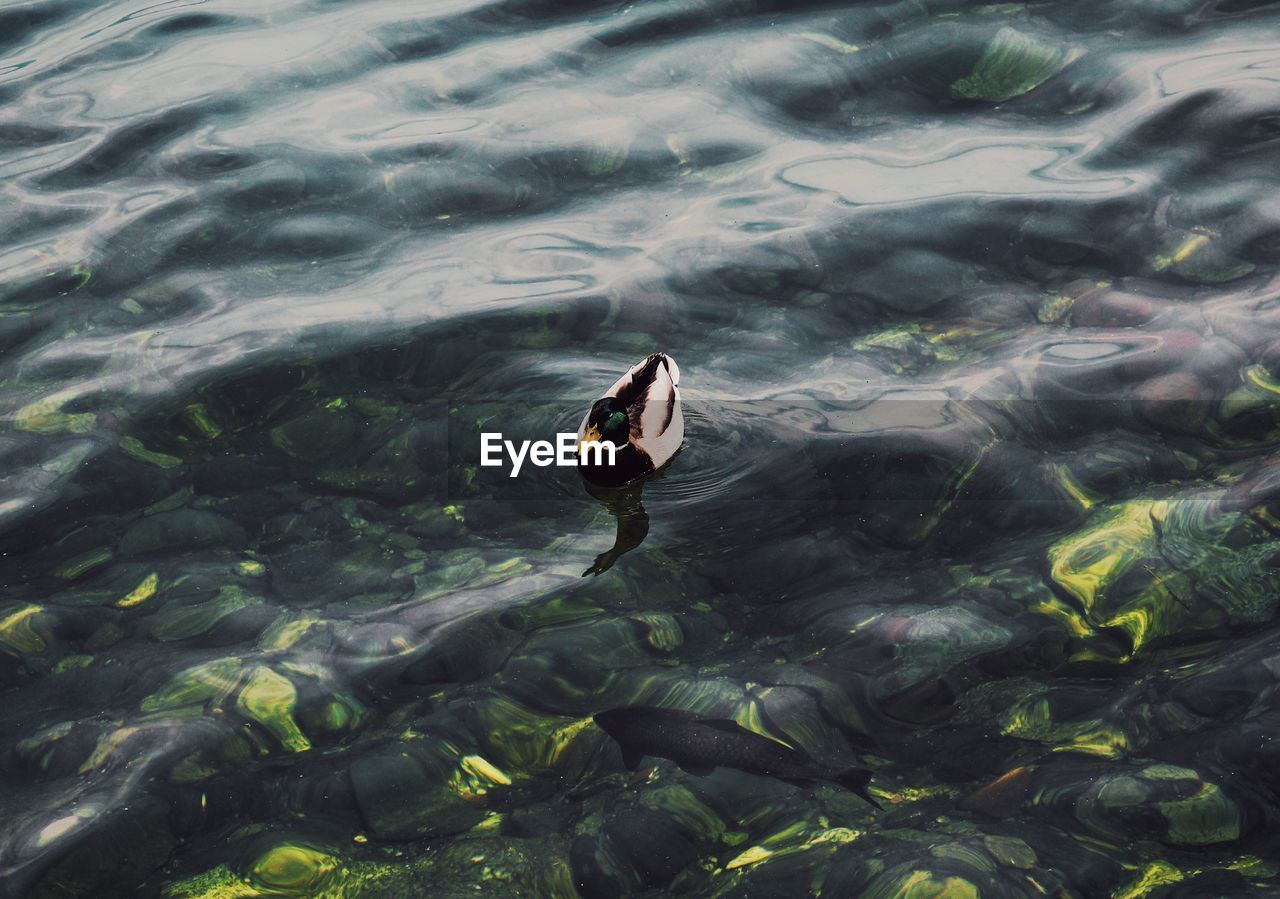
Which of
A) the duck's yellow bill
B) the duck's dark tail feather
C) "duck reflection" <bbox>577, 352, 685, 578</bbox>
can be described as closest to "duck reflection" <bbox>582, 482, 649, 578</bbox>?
"duck reflection" <bbox>577, 352, 685, 578</bbox>

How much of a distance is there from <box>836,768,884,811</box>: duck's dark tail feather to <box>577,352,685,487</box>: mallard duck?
120cm

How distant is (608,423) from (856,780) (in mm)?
1297

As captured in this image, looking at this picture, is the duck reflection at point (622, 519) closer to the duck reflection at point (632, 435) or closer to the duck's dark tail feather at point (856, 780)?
the duck reflection at point (632, 435)

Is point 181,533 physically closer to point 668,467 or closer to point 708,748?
point 668,467

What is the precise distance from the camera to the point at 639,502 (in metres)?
3.64

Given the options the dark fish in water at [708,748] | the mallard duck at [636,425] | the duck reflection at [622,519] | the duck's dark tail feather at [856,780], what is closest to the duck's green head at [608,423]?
the mallard duck at [636,425]

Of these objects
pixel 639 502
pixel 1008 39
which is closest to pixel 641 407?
pixel 639 502

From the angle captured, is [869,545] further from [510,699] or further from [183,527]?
[183,527]

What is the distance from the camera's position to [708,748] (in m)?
2.81

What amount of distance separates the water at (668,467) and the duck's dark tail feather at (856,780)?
0.07 ft

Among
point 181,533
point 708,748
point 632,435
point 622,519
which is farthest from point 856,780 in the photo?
point 181,533

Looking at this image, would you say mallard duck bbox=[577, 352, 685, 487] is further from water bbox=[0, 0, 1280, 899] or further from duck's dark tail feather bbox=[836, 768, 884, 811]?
duck's dark tail feather bbox=[836, 768, 884, 811]

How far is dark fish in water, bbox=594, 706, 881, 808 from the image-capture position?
9.04 feet

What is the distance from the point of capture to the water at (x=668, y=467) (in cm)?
269
